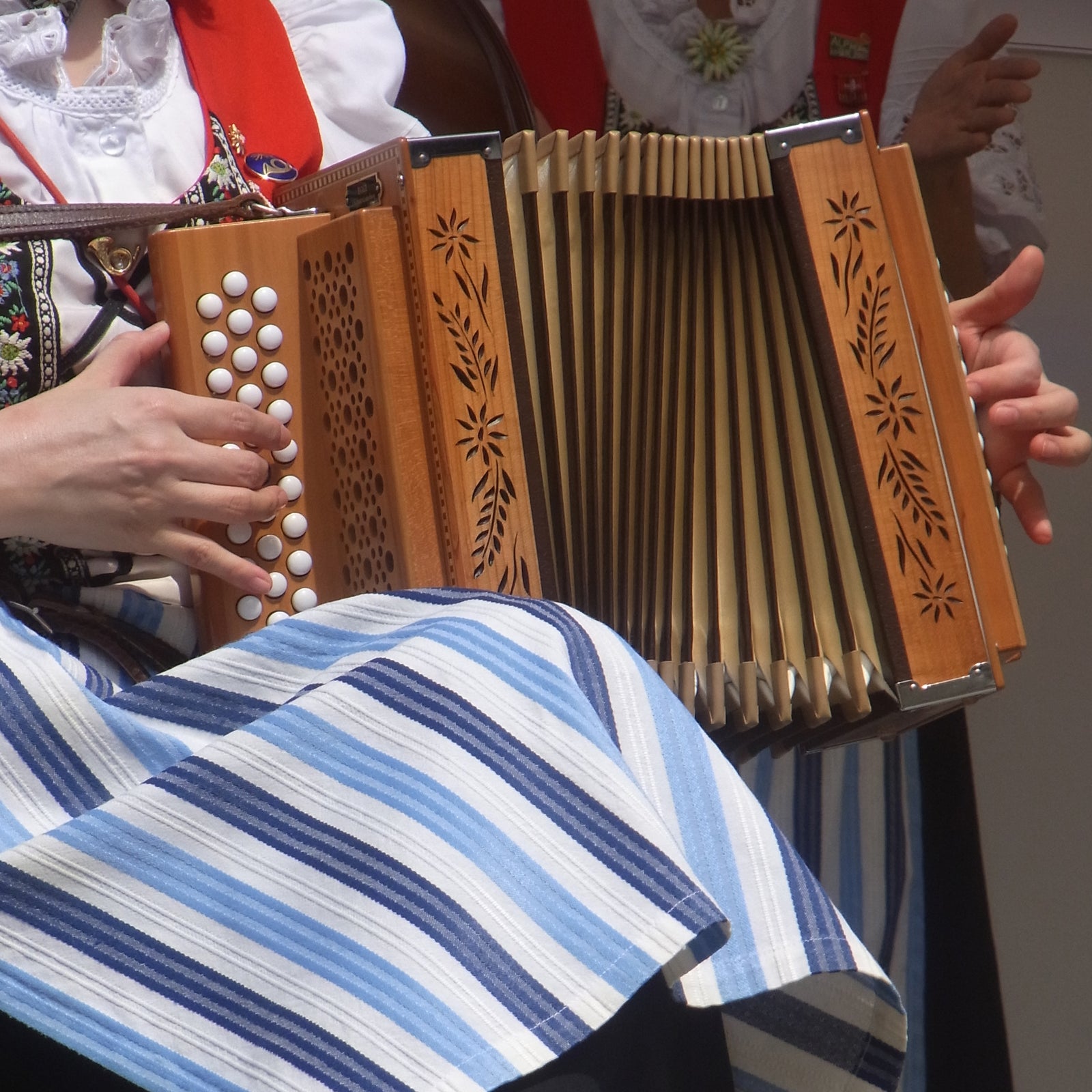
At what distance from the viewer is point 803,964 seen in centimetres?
53

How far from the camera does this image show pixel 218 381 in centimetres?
78

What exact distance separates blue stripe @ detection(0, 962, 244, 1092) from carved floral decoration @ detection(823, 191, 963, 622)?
565 mm

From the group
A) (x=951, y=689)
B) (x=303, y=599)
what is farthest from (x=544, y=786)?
(x=951, y=689)

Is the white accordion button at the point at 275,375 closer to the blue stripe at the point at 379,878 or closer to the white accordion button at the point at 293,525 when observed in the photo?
the white accordion button at the point at 293,525

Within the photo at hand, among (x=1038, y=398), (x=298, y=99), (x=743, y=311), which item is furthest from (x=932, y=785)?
(x=298, y=99)

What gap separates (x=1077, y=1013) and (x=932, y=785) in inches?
22.2

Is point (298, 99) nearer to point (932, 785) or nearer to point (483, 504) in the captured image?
point (483, 504)

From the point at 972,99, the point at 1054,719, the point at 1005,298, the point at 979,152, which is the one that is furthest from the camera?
the point at 1054,719

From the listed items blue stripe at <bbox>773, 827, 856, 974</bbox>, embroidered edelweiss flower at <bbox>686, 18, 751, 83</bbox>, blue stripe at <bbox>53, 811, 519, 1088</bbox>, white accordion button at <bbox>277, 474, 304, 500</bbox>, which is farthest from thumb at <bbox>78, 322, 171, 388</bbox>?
embroidered edelweiss flower at <bbox>686, 18, 751, 83</bbox>

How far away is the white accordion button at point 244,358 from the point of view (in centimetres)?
79

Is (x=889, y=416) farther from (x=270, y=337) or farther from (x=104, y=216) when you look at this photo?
(x=104, y=216)

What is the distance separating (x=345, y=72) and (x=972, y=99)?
0.61 metres

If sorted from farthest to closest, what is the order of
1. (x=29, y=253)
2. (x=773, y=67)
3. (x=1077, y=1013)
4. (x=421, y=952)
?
(x=1077, y=1013) → (x=773, y=67) → (x=29, y=253) → (x=421, y=952)

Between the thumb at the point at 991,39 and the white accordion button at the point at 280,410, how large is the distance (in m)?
0.82
